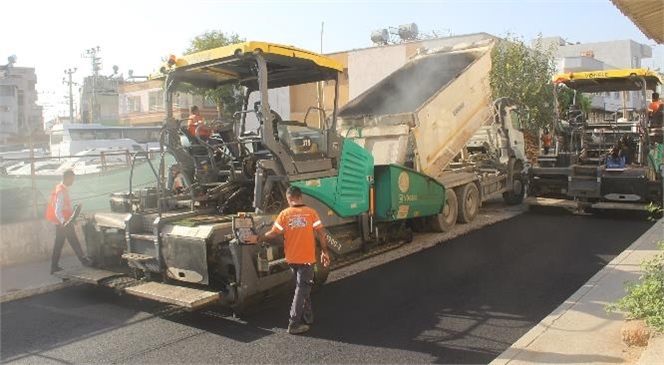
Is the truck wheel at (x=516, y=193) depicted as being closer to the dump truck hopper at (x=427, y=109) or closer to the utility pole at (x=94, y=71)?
the dump truck hopper at (x=427, y=109)

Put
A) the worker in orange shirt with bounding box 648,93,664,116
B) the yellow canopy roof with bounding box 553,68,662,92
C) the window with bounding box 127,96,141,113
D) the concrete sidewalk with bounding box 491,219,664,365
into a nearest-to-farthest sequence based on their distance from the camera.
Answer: the concrete sidewalk with bounding box 491,219,664,365, the worker in orange shirt with bounding box 648,93,664,116, the yellow canopy roof with bounding box 553,68,662,92, the window with bounding box 127,96,141,113

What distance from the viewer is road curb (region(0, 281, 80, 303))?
6887 millimetres

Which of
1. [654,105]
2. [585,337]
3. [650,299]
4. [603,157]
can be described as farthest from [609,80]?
[585,337]

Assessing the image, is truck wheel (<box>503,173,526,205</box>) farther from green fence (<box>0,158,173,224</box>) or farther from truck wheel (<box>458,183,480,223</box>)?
green fence (<box>0,158,173,224</box>)

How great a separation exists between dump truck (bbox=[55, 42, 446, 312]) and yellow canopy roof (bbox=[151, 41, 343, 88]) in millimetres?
15

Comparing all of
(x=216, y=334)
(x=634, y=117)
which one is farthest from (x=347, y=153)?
(x=634, y=117)

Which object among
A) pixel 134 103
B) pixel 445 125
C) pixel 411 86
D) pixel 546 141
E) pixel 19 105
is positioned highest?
pixel 19 105

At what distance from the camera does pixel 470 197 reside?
11141 millimetres

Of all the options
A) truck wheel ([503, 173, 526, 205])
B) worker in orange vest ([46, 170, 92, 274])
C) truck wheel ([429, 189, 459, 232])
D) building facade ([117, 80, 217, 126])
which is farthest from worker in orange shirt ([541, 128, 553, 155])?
building facade ([117, 80, 217, 126])

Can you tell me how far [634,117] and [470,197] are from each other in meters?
4.14

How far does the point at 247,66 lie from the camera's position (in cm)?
661

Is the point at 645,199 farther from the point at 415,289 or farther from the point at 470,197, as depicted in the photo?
the point at 415,289

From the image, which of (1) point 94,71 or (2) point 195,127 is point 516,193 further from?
(1) point 94,71

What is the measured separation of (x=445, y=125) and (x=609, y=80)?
4566mm
